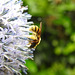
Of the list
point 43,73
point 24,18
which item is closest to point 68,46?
point 43,73

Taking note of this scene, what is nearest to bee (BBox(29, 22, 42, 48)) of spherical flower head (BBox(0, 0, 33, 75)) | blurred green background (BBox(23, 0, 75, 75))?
spherical flower head (BBox(0, 0, 33, 75))

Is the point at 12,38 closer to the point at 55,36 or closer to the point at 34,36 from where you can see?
the point at 34,36

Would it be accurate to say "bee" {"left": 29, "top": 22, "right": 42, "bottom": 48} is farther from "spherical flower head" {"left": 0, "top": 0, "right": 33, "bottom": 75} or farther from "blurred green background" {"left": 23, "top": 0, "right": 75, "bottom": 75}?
"blurred green background" {"left": 23, "top": 0, "right": 75, "bottom": 75}

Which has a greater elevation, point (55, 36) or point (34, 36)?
point (34, 36)

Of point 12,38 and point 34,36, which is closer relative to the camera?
point 12,38

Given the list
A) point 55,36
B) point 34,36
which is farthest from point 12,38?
point 55,36

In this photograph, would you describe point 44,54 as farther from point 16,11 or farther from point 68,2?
point 16,11
